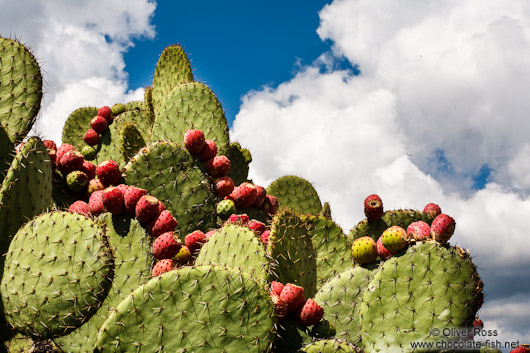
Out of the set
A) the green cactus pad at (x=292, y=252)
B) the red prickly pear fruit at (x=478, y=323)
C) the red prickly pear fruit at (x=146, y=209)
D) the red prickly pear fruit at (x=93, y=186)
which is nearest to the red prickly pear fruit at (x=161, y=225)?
the red prickly pear fruit at (x=146, y=209)

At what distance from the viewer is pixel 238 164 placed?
473 centimetres

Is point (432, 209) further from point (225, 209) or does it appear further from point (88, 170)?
point (88, 170)

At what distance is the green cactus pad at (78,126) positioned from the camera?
559 centimetres

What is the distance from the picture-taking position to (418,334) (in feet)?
8.36

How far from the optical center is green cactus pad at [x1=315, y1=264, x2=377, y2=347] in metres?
3.00

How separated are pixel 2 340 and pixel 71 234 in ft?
2.97

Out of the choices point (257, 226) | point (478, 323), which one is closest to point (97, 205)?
point (257, 226)

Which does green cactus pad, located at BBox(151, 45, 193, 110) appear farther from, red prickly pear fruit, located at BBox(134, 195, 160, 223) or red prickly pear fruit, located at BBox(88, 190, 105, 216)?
red prickly pear fruit, located at BBox(134, 195, 160, 223)

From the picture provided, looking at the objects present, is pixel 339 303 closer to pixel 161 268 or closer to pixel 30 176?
pixel 161 268

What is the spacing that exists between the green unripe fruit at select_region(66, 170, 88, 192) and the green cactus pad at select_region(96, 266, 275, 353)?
5.26 feet

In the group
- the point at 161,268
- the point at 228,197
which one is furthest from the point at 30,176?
the point at 228,197

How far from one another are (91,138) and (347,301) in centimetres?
328

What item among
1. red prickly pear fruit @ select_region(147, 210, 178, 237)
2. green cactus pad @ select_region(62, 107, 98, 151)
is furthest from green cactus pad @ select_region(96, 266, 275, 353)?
green cactus pad @ select_region(62, 107, 98, 151)

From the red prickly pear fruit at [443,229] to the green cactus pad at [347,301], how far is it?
1.59ft
